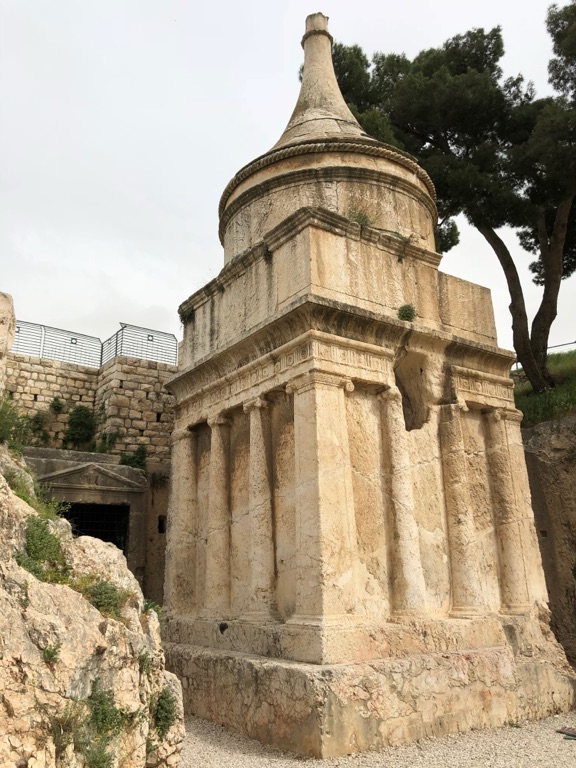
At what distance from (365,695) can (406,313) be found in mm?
4617

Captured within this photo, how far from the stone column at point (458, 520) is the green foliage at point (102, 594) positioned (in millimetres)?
4587

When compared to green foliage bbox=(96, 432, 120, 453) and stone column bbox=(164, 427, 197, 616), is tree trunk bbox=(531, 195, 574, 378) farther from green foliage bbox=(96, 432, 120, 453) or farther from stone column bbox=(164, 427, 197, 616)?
green foliage bbox=(96, 432, 120, 453)

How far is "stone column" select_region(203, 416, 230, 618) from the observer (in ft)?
28.0

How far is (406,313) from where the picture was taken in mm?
8711

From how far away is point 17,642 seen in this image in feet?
12.7

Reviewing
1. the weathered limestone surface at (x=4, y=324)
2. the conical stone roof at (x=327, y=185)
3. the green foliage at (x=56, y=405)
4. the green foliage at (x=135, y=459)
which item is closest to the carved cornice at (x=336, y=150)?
the conical stone roof at (x=327, y=185)

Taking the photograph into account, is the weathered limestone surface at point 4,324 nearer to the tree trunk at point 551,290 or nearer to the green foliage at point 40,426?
the green foliage at point 40,426

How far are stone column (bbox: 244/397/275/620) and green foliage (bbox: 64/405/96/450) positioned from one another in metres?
6.13

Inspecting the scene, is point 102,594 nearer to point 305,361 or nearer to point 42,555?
point 42,555

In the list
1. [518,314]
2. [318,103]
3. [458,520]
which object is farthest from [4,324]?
[518,314]

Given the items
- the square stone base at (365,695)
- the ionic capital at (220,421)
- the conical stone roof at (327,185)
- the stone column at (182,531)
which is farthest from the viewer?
the conical stone roof at (327,185)

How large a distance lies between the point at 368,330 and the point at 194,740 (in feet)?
16.1

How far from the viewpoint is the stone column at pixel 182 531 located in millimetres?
9242

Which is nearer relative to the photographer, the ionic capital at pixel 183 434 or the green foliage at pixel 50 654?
the green foliage at pixel 50 654
